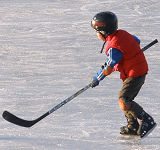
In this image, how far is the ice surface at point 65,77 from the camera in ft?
11.1

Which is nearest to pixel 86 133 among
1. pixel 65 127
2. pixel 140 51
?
pixel 65 127

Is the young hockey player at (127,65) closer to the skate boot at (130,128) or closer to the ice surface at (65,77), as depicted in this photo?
the skate boot at (130,128)

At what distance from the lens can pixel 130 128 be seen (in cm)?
347

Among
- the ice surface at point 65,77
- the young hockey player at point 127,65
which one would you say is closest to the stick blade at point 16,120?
the ice surface at point 65,77

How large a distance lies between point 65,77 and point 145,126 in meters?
2.01

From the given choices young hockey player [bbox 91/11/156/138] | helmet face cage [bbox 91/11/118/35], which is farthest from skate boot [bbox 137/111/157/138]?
helmet face cage [bbox 91/11/118/35]

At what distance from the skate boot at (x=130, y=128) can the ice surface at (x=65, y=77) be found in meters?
0.07

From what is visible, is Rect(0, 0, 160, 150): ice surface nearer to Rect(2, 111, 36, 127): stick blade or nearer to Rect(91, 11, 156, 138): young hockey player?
Rect(2, 111, 36, 127): stick blade

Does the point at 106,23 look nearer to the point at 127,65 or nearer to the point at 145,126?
the point at 127,65

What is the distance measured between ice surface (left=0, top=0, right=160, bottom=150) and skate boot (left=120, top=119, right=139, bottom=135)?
0.23 feet

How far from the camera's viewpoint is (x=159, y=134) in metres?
3.41

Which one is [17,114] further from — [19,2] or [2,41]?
[19,2]

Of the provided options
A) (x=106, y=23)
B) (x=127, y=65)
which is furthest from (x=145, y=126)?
(x=106, y=23)

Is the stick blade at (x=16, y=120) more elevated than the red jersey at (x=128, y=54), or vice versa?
the red jersey at (x=128, y=54)
